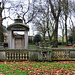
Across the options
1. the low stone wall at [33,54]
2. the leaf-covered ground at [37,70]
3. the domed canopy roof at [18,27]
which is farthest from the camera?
the domed canopy roof at [18,27]

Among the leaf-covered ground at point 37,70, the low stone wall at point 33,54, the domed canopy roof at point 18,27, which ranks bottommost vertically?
the leaf-covered ground at point 37,70

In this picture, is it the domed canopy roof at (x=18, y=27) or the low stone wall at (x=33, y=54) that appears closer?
the low stone wall at (x=33, y=54)

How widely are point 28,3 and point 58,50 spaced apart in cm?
A: 2219

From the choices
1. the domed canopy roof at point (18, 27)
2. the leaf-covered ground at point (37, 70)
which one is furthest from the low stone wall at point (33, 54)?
the domed canopy roof at point (18, 27)

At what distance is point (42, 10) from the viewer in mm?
25438

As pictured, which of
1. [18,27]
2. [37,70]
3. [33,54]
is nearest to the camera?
[37,70]

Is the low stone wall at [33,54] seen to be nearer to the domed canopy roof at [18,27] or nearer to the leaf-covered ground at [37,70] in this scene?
the leaf-covered ground at [37,70]

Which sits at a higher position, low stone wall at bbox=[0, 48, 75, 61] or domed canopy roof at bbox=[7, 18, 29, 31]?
domed canopy roof at bbox=[7, 18, 29, 31]

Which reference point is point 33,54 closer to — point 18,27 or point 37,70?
point 37,70

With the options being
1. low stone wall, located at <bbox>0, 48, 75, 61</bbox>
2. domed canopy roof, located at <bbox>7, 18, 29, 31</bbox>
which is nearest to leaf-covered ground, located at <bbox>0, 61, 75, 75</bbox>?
low stone wall, located at <bbox>0, 48, 75, 61</bbox>

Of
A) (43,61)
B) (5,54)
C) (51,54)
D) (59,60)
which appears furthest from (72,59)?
(5,54)

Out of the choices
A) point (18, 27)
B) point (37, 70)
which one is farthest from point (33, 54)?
point (18, 27)

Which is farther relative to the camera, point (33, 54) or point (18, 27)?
point (18, 27)

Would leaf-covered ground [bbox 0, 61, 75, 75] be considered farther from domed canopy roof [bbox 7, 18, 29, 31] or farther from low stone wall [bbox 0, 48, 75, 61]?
domed canopy roof [bbox 7, 18, 29, 31]
